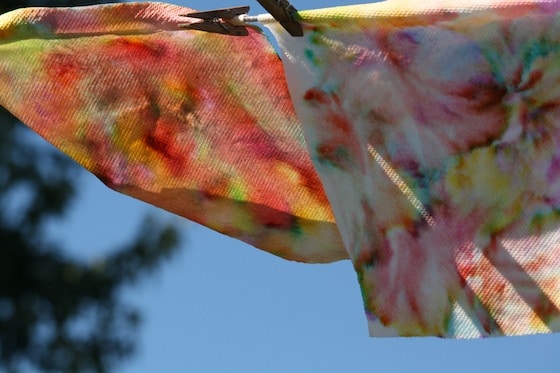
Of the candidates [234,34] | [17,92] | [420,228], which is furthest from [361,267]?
[17,92]

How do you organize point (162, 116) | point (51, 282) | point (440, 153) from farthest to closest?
point (51, 282) → point (162, 116) → point (440, 153)

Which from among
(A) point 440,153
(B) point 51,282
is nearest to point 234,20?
(A) point 440,153

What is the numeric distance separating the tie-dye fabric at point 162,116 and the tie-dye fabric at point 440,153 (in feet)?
0.42

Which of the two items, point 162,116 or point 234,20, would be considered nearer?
point 234,20

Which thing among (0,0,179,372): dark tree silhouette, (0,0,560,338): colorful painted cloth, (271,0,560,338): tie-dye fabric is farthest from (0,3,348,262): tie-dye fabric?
(0,0,179,372): dark tree silhouette

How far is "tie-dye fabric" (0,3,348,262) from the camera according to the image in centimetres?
193

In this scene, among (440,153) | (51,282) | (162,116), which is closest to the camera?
(440,153)

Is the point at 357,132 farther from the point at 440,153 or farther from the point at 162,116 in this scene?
the point at 162,116

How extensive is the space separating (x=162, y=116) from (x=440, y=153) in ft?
1.60

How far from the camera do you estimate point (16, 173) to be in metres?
6.45

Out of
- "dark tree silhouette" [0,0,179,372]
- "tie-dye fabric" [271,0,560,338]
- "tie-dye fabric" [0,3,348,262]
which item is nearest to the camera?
"tie-dye fabric" [271,0,560,338]

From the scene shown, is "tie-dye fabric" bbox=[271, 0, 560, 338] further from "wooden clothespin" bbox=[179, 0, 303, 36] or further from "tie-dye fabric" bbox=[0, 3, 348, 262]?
"tie-dye fabric" bbox=[0, 3, 348, 262]

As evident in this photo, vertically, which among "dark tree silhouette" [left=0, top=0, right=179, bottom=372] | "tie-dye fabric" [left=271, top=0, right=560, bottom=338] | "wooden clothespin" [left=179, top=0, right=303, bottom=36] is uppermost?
"wooden clothespin" [left=179, top=0, right=303, bottom=36]

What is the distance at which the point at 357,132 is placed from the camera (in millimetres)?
1832
